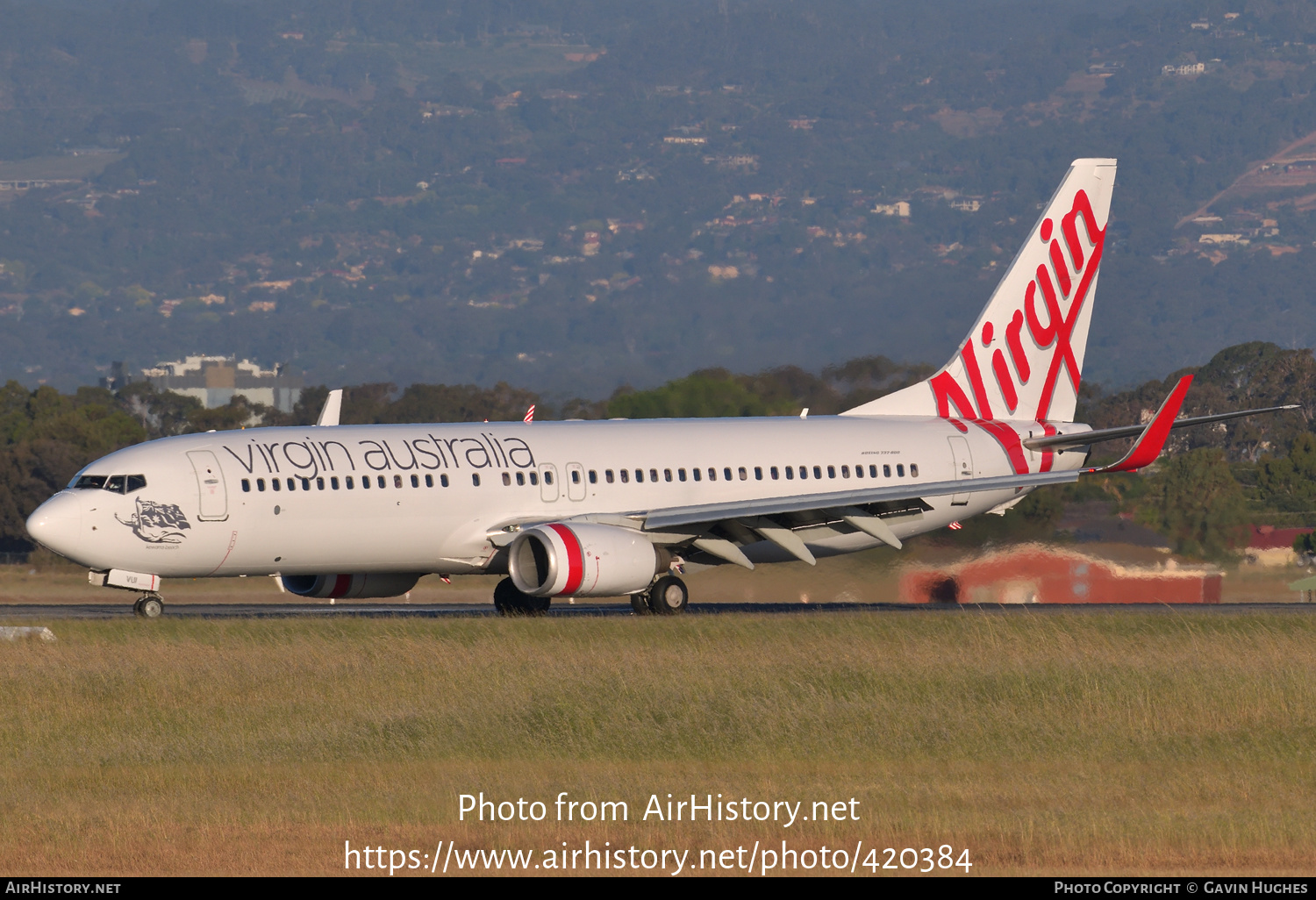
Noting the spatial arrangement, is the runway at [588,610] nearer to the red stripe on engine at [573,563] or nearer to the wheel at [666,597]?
the wheel at [666,597]

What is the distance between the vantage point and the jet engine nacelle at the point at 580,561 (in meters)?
32.0

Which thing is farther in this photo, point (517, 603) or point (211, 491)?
point (517, 603)

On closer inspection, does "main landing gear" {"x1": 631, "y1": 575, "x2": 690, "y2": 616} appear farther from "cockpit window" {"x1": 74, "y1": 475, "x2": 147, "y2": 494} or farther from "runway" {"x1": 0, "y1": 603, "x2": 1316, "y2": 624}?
"cockpit window" {"x1": 74, "y1": 475, "x2": 147, "y2": 494}

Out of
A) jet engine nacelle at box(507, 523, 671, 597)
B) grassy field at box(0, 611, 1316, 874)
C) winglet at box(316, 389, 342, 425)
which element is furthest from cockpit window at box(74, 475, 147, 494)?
jet engine nacelle at box(507, 523, 671, 597)

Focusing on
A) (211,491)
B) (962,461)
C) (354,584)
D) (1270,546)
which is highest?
(962,461)

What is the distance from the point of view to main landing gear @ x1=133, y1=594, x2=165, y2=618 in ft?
107

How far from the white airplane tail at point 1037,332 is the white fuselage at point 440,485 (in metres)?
2.28

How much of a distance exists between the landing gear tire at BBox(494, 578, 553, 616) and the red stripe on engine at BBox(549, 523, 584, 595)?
3.26 m

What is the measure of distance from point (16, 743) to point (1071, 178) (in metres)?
28.2

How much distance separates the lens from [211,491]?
32188 mm

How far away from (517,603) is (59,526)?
8393 mm

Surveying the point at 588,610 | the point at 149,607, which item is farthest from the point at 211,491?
the point at 588,610

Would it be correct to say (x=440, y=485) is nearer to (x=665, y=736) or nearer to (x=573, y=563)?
(x=573, y=563)
